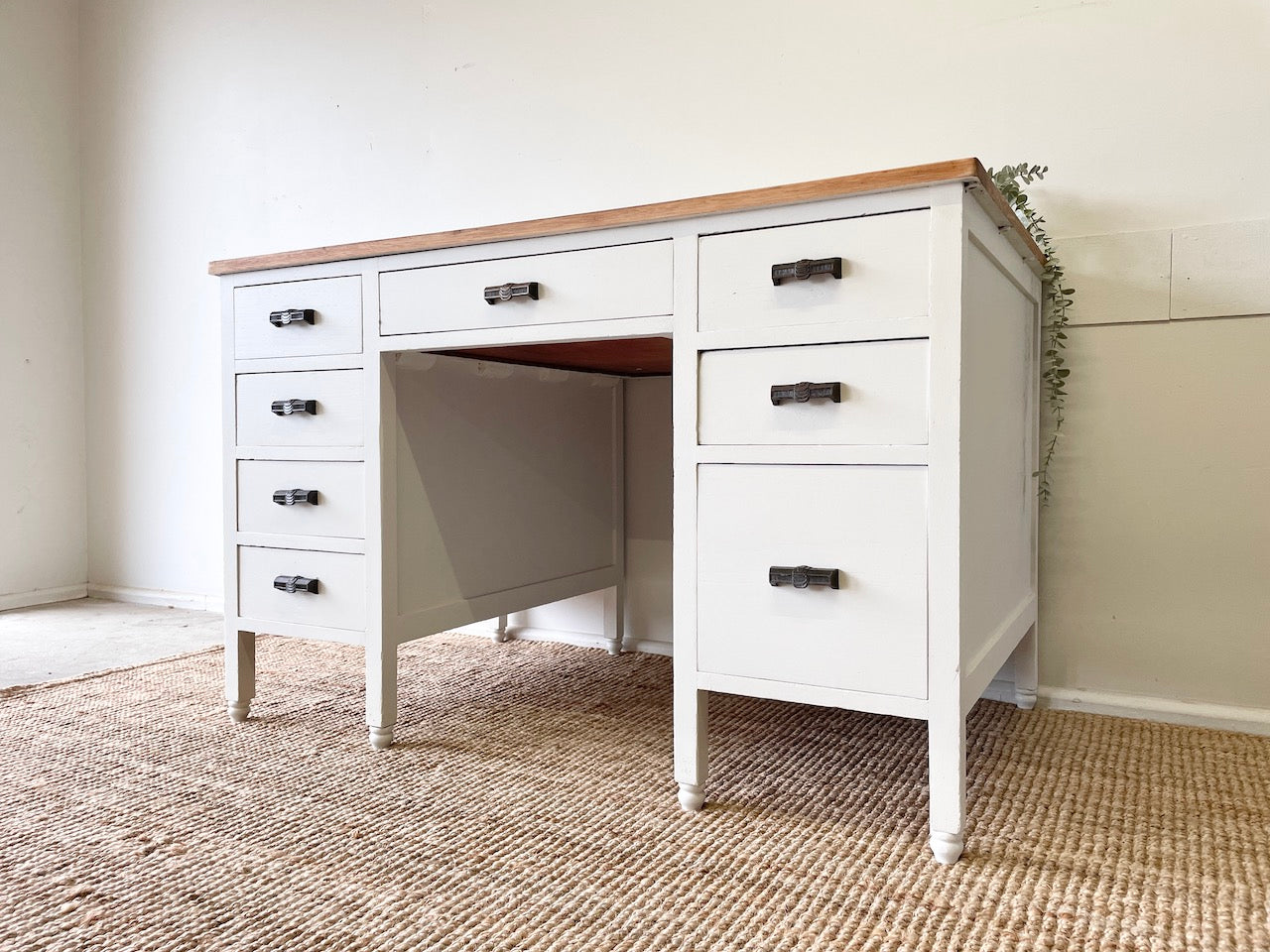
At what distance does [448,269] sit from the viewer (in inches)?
56.0

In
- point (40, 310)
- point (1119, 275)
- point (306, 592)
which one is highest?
point (40, 310)

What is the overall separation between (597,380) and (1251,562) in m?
1.28

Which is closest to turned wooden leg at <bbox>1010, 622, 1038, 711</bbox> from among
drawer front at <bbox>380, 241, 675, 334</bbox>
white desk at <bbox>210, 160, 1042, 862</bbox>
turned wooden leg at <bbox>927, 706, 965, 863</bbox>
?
white desk at <bbox>210, 160, 1042, 862</bbox>

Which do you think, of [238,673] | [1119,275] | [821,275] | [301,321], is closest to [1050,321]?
[1119,275]

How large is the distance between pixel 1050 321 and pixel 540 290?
96 cm

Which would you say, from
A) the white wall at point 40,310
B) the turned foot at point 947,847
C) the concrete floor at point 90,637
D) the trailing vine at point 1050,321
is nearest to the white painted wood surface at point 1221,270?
the trailing vine at point 1050,321

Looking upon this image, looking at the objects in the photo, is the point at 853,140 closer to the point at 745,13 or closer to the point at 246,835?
the point at 745,13

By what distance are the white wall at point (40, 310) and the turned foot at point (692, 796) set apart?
253cm

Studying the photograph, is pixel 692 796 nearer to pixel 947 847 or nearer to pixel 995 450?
pixel 947 847

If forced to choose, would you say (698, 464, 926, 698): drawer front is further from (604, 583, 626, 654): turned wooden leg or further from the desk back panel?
(604, 583, 626, 654): turned wooden leg

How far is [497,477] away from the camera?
177 cm

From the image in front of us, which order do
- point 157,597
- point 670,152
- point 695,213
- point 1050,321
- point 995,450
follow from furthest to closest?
point 157,597, point 670,152, point 1050,321, point 995,450, point 695,213

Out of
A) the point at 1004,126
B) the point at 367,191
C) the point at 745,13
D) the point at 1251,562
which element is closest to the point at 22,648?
the point at 367,191

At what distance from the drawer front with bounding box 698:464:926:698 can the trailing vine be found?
729mm
